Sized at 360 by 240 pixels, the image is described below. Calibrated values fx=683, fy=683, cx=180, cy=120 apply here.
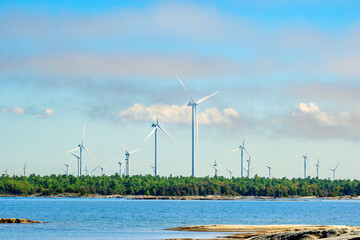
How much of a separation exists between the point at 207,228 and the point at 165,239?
69.6 ft

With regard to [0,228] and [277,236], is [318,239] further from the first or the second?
[0,228]

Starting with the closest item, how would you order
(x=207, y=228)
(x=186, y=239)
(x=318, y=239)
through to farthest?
1. (x=318, y=239)
2. (x=186, y=239)
3. (x=207, y=228)

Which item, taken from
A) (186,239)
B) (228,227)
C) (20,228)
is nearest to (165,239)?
(186,239)

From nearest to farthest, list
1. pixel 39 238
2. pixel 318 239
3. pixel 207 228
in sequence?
pixel 318 239 < pixel 39 238 < pixel 207 228

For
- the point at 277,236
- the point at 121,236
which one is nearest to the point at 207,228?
the point at 121,236

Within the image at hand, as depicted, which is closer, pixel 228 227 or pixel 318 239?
pixel 318 239

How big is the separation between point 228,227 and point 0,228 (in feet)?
108

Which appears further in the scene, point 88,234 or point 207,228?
point 207,228

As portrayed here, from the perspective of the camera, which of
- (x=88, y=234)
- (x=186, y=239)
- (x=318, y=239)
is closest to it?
(x=318, y=239)

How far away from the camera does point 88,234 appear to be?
91.1 m

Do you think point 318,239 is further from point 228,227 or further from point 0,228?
point 0,228

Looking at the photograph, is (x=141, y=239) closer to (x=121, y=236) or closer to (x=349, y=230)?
(x=121, y=236)

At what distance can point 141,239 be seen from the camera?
263 ft

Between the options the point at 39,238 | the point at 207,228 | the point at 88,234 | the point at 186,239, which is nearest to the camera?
the point at 186,239
